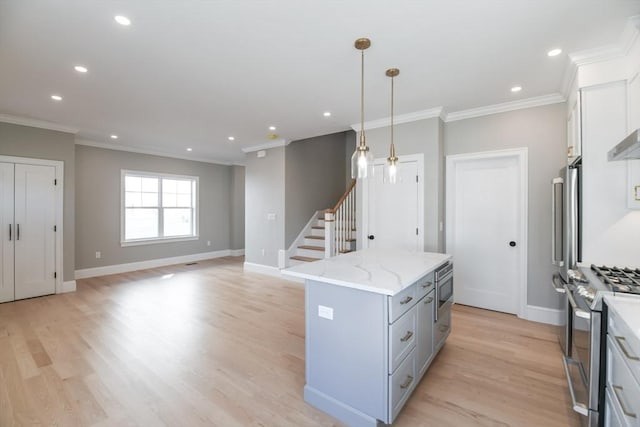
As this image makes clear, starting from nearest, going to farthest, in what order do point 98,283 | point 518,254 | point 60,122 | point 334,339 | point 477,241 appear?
point 334,339 → point 518,254 → point 477,241 → point 60,122 → point 98,283

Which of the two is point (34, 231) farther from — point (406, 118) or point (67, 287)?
point (406, 118)

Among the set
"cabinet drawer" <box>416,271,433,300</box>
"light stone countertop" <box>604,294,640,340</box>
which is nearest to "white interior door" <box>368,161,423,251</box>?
"cabinet drawer" <box>416,271,433,300</box>

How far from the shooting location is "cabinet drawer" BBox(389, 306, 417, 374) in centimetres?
173

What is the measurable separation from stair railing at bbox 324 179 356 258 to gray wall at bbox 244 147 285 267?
3.94 ft

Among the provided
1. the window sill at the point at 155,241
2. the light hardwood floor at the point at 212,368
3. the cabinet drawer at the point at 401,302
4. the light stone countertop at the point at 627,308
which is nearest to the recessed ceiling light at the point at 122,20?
the cabinet drawer at the point at 401,302

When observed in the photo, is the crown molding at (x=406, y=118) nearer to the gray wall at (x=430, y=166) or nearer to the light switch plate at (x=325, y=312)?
the gray wall at (x=430, y=166)

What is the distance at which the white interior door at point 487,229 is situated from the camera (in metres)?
3.72

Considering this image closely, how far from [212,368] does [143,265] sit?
5.09m

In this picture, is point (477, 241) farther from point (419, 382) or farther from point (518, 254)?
point (419, 382)

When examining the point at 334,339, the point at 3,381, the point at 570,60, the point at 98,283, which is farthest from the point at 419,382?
the point at 98,283

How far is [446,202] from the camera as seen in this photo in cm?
416

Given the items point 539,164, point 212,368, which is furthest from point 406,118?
point 212,368

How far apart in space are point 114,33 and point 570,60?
3.86 metres

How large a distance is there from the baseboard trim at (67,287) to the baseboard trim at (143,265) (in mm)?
909
